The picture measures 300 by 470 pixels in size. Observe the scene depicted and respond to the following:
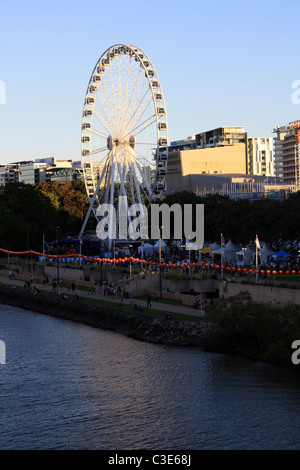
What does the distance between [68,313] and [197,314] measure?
15.6 metres

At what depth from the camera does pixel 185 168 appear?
551 ft

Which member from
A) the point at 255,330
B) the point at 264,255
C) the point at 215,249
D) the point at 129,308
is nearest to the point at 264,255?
the point at 264,255

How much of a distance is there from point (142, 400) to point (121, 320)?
1967 centimetres

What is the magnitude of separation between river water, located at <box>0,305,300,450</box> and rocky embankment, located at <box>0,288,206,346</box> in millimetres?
1206

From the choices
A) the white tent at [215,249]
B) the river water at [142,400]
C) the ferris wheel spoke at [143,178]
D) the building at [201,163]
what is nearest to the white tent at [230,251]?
the white tent at [215,249]

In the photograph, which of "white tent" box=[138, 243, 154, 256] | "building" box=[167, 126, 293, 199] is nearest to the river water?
"white tent" box=[138, 243, 154, 256]

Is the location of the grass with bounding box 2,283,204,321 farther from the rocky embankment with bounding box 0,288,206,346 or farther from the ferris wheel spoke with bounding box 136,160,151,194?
the ferris wheel spoke with bounding box 136,160,151,194

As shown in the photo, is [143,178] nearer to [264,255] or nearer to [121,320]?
[264,255]

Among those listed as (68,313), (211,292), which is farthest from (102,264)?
(211,292)

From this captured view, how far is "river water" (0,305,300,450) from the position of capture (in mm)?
31922

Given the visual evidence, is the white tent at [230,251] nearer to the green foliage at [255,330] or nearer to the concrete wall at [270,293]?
the concrete wall at [270,293]

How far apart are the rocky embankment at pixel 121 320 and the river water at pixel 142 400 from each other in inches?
47.5

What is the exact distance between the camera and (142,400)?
37.3 meters

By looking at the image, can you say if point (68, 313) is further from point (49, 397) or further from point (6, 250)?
point (6, 250)
